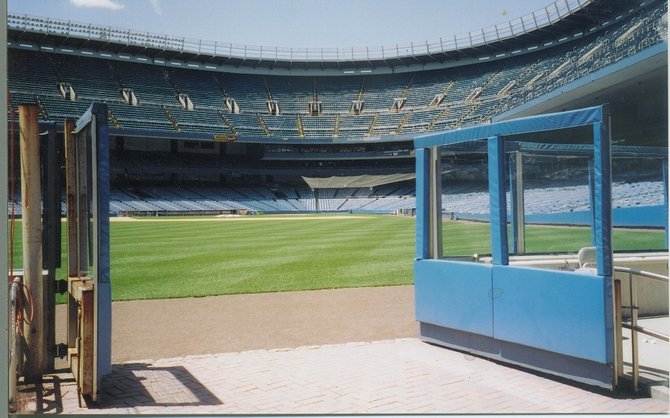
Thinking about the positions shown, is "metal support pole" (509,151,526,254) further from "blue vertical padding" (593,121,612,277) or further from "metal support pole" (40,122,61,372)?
"metal support pole" (40,122,61,372)

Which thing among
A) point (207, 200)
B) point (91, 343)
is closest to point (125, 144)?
point (207, 200)

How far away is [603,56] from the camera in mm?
21422

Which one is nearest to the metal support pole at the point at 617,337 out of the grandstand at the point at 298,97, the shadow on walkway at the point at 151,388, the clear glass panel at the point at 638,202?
the shadow on walkway at the point at 151,388

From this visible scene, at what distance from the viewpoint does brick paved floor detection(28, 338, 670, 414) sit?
3678 mm

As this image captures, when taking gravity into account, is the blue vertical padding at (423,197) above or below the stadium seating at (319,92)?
below

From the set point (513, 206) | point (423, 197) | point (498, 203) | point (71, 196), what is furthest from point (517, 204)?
point (71, 196)

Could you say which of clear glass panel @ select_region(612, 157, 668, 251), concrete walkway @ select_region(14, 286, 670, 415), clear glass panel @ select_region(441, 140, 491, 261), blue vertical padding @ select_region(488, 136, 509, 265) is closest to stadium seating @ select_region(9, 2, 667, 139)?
clear glass panel @ select_region(612, 157, 668, 251)

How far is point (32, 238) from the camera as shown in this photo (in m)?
4.10

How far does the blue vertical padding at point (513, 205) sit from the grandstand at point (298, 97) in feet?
52.6

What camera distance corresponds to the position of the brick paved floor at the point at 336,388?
12.1ft

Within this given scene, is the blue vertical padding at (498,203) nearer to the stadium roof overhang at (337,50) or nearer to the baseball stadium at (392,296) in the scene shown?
the baseball stadium at (392,296)

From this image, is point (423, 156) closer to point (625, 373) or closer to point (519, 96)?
point (625, 373)

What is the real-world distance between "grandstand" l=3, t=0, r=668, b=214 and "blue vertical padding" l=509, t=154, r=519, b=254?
16.0m

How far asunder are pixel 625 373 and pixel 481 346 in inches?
44.6
